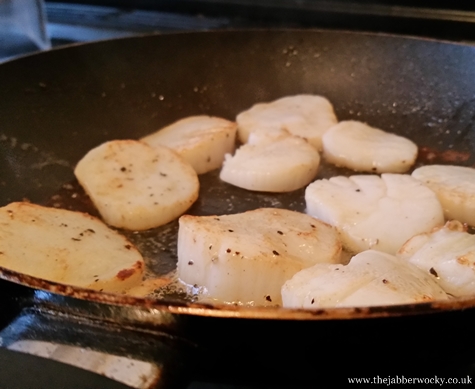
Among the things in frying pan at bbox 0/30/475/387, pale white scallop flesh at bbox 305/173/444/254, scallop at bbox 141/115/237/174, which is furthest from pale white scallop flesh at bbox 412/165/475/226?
scallop at bbox 141/115/237/174

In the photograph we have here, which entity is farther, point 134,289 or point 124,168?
point 124,168

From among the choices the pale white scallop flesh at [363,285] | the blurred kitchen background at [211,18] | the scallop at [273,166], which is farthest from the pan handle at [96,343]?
the blurred kitchen background at [211,18]

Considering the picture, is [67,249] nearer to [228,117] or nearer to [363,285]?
[363,285]

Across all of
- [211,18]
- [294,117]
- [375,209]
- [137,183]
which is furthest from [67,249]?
[211,18]

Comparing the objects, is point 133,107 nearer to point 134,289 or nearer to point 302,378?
point 134,289

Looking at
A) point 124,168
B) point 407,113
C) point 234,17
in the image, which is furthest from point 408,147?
point 234,17

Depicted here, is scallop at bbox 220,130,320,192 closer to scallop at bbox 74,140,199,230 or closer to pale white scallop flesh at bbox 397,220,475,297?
scallop at bbox 74,140,199,230
